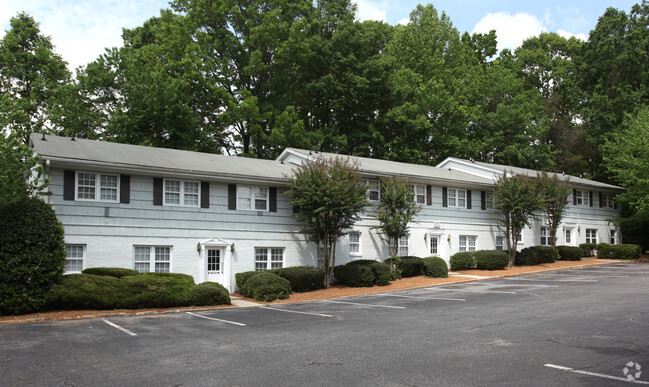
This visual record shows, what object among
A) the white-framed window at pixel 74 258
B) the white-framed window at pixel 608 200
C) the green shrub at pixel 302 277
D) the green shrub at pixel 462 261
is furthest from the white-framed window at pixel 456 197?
the white-framed window at pixel 74 258

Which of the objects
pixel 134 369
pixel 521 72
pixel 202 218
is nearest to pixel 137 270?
pixel 202 218

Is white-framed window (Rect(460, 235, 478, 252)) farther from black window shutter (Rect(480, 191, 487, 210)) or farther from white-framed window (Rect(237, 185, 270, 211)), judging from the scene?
white-framed window (Rect(237, 185, 270, 211))

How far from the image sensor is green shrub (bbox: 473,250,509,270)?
30.0 metres

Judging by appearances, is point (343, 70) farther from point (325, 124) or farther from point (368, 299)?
point (368, 299)

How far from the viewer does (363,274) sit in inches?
956

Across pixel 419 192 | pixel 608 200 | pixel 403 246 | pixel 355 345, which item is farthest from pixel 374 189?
pixel 608 200

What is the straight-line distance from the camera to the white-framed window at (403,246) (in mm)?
28886

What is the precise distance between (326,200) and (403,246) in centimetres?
789

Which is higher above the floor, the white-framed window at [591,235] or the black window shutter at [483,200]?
the black window shutter at [483,200]

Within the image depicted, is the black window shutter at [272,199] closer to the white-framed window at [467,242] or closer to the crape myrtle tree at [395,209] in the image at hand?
the crape myrtle tree at [395,209]

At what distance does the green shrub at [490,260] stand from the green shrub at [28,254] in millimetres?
21939

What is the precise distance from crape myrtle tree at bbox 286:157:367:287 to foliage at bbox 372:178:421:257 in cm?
252

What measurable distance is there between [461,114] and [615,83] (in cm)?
1488

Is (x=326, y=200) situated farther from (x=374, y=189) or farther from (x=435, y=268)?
(x=435, y=268)
